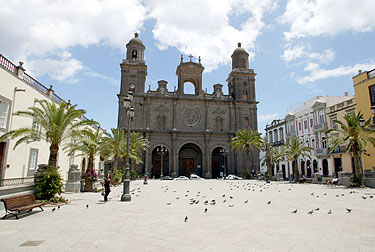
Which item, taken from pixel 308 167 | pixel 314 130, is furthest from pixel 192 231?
pixel 308 167

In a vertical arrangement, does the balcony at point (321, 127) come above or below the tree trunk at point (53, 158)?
above

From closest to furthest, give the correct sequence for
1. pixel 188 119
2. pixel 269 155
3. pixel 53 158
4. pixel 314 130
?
Answer: pixel 53 158 < pixel 269 155 < pixel 314 130 < pixel 188 119

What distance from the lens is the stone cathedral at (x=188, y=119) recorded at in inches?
1633

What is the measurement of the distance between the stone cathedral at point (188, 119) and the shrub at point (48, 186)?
2753 centimetres

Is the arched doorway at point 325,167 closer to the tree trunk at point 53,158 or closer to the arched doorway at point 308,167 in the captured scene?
the arched doorway at point 308,167

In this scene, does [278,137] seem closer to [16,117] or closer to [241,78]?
[241,78]

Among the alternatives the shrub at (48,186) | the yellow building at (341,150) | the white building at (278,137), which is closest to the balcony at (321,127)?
the yellow building at (341,150)

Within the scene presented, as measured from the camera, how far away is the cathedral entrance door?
43944 mm

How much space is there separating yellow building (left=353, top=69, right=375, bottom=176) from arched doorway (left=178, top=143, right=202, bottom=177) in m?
25.5

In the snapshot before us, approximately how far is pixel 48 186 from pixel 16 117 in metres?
7.56

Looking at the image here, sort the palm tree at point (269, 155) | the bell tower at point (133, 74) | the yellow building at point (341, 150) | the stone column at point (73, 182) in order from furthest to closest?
1. the bell tower at point (133, 74)
2. the palm tree at point (269, 155)
3. the yellow building at point (341, 150)
4. the stone column at point (73, 182)

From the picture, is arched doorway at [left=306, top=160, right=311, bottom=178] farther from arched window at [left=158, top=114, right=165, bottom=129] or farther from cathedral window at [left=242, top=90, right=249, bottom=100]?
arched window at [left=158, top=114, right=165, bottom=129]

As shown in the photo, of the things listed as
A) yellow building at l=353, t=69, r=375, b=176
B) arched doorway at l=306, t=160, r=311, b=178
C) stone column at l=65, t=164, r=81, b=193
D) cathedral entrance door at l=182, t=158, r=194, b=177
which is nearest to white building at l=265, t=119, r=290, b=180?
arched doorway at l=306, t=160, r=311, b=178

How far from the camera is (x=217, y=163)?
45.2m
